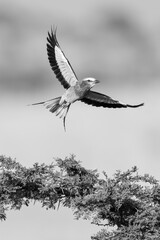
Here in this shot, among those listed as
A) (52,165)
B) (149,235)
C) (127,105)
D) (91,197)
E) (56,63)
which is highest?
(56,63)

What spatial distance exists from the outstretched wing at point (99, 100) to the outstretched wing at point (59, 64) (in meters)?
0.45

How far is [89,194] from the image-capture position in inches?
338

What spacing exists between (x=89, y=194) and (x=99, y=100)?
5.51 metres

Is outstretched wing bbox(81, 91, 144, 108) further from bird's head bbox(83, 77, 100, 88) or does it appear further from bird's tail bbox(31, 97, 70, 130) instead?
bird's tail bbox(31, 97, 70, 130)

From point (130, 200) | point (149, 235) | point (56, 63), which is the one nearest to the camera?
point (149, 235)

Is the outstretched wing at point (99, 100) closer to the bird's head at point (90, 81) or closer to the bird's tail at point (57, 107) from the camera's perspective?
the bird's head at point (90, 81)

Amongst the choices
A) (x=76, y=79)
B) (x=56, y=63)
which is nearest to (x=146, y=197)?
(x=76, y=79)

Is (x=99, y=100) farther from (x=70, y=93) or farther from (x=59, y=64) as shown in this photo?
(x=59, y=64)

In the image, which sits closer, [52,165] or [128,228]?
[128,228]

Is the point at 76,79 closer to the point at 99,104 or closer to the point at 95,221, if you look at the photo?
the point at 99,104

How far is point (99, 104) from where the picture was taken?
546 inches

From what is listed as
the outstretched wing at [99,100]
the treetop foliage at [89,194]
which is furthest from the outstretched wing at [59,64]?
the treetop foliage at [89,194]

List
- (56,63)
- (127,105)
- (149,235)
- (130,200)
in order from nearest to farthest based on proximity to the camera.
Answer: (149,235)
(130,200)
(127,105)
(56,63)

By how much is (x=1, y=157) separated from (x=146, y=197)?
6.97 ft
